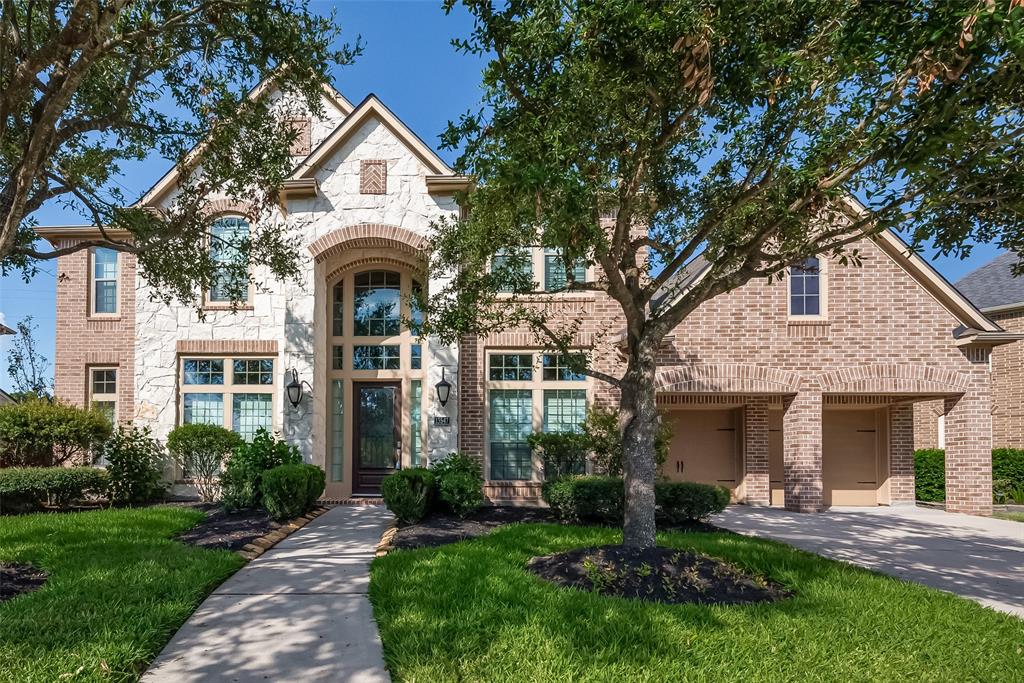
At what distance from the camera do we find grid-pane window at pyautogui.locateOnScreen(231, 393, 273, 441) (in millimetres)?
11844

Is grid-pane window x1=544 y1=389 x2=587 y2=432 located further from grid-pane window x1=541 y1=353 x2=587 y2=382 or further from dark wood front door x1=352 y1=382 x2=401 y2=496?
dark wood front door x1=352 y1=382 x2=401 y2=496

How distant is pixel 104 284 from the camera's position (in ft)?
42.4

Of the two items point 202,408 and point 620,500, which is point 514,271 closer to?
point 620,500

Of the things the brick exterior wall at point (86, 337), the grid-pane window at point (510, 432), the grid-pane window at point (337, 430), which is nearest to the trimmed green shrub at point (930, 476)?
the grid-pane window at point (510, 432)

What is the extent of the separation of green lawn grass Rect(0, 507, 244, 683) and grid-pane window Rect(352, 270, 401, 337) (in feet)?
17.6

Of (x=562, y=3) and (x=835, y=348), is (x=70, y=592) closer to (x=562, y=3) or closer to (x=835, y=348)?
A: (x=562, y=3)

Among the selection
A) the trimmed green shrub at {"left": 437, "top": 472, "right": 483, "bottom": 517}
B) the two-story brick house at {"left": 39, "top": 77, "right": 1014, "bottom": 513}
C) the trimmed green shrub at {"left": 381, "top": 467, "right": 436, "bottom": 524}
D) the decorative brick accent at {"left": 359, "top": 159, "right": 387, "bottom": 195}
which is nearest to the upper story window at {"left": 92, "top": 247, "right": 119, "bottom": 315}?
the two-story brick house at {"left": 39, "top": 77, "right": 1014, "bottom": 513}

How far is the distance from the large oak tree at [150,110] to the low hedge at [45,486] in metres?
3.47

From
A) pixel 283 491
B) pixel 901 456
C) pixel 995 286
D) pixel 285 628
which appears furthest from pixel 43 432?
pixel 995 286

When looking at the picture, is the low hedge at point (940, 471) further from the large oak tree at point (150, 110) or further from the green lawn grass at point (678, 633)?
the large oak tree at point (150, 110)

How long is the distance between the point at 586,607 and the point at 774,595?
204 cm

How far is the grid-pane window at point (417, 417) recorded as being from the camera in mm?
11883

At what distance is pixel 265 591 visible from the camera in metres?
5.79

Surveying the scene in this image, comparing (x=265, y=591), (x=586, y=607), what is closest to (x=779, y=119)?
(x=586, y=607)
